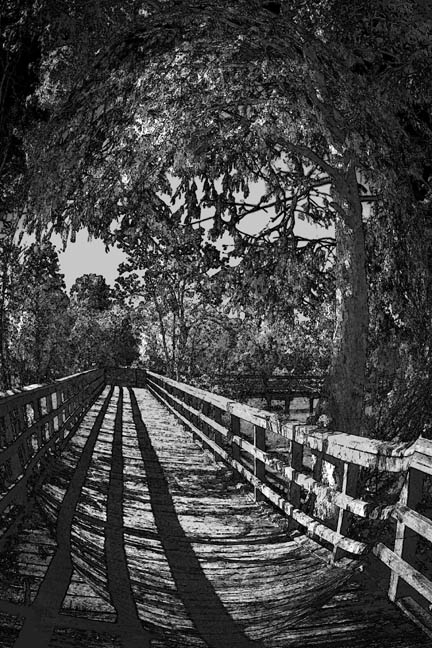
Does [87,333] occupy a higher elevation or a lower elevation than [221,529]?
higher

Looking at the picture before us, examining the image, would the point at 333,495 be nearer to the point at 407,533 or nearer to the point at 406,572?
the point at 407,533

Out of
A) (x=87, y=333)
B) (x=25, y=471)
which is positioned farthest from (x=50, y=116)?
(x=87, y=333)

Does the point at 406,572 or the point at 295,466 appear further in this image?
the point at 295,466

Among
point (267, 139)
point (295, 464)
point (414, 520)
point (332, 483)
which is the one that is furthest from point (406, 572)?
point (267, 139)

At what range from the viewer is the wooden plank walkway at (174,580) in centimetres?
376

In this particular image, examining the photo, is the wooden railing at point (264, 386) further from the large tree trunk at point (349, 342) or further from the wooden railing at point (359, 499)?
the wooden railing at point (359, 499)

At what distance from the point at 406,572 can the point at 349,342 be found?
20.0 feet

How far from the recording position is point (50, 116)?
19.2ft

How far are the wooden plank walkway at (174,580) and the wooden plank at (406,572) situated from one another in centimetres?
29

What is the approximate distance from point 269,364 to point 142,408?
20.8m

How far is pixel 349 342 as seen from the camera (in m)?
9.70

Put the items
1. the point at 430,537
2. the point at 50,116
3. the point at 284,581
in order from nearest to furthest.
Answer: the point at 430,537
the point at 284,581
the point at 50,116

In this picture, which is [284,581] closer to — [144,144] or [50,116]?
[50,116]

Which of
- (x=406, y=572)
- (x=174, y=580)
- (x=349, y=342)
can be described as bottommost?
(x=174, y=580)
